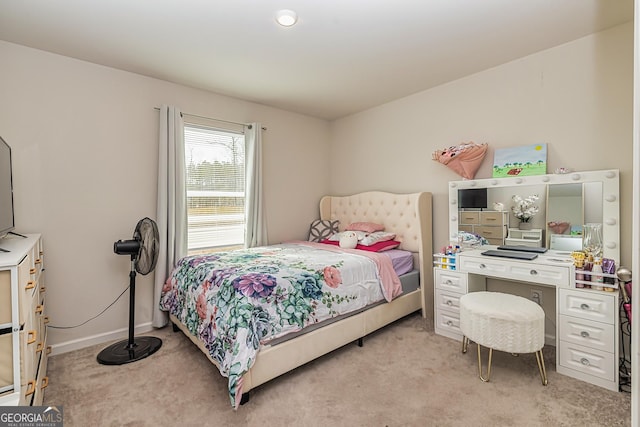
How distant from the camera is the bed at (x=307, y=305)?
6.54 ft

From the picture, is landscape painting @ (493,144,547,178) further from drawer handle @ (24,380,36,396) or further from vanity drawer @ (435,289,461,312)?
drawer handle @ (24,380,36,396)

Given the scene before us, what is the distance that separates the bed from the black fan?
0.98 ft

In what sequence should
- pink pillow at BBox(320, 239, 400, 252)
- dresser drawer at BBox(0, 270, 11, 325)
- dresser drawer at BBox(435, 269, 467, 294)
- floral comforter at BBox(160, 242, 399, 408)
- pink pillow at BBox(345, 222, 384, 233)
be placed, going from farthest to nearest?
pink pillow at BBox(345, 222, 384, 233), pink pillow at BBox(320, 239, 400, 252), dresser drawer at BBox(435, 269, 467, 294), floral comforter at BBox(160, 242, 399, 408), dresser drawer at BBox(0, 270, 11, 325)

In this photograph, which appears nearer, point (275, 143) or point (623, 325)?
point (623, 325)

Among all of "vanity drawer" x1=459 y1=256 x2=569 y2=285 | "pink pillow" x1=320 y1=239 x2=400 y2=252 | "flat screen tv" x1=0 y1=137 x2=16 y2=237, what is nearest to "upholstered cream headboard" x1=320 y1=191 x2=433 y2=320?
"pink pillow" x1=320 y1=239 x2=400 y2=252

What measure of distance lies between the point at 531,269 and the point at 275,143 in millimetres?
3105

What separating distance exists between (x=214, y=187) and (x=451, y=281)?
2.71 meters

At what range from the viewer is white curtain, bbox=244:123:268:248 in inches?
148

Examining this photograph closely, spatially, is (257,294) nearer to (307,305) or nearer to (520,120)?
(307,305)

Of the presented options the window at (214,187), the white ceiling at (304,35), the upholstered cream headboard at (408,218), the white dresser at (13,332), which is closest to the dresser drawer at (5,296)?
the white dresser at (13,332)

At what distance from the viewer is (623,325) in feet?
7.44

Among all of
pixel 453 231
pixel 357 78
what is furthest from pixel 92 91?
pixel 453 231

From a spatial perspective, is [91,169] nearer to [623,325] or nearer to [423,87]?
[423,87]

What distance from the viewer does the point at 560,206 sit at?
259 cm
